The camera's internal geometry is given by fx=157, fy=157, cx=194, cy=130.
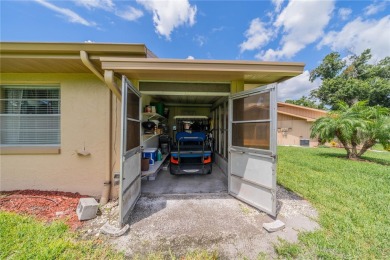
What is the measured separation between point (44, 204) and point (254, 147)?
4.42 metres

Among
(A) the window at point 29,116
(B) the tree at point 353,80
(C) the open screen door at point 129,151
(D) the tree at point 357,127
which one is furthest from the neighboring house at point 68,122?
(B) the tree at point 353,80

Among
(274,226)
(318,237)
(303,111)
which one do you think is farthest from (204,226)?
(303,111)

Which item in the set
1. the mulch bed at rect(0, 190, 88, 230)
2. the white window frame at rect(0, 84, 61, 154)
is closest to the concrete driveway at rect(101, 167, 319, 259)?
the mulch bed at rect(0, 190, 88, 230)

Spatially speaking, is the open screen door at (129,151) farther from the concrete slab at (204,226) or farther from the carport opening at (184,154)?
the carport opening at (184,154)

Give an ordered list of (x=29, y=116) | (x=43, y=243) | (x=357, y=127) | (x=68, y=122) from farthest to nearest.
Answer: (x=357, y=127) → (x=29, y=116) → (x=68, y=122) → (x=43, y=243)

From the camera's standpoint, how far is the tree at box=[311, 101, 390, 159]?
26.2ft

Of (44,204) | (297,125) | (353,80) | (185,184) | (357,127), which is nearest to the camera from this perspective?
(44,204)

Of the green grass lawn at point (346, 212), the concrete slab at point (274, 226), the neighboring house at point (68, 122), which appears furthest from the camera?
the neighboring house at point (68, 122)

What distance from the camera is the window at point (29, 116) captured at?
371cm

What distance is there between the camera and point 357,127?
26.8ft

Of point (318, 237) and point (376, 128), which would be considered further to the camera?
point (376, 128)

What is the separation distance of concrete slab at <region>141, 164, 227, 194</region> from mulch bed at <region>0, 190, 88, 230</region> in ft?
4.67

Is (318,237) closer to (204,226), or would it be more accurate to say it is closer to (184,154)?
(204,226)

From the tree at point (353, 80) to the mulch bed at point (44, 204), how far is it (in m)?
25.7
